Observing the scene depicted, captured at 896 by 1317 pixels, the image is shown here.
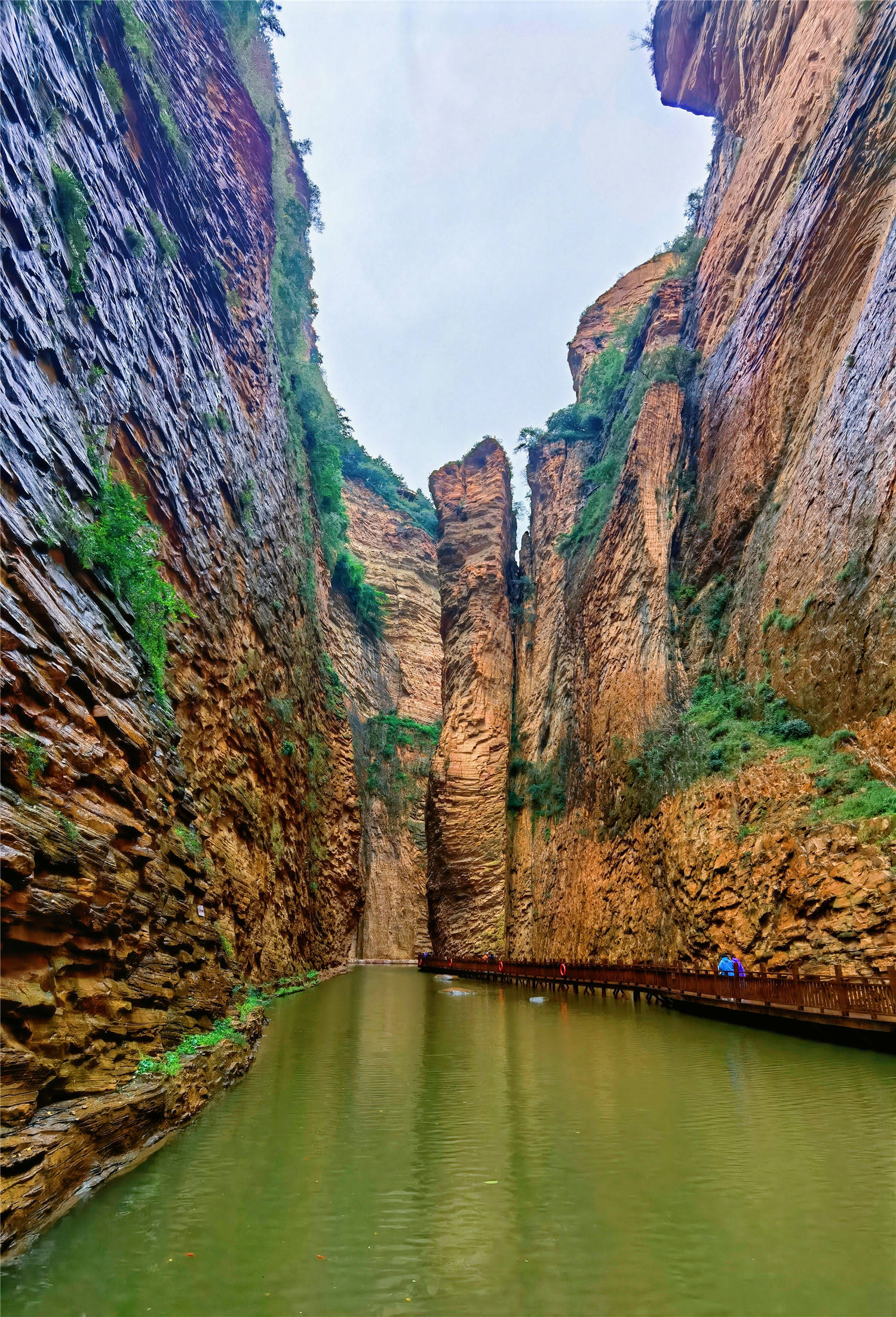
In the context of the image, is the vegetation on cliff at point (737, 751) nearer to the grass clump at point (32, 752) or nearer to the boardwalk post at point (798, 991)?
the boardwalk post at point (798, 991)

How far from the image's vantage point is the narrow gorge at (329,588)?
19.1 ft

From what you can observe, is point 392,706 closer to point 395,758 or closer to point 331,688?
point 395,758

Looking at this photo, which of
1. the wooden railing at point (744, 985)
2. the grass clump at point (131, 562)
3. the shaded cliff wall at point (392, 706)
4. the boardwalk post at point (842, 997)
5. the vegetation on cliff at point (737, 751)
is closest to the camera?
the grass clump at point (131, 562)

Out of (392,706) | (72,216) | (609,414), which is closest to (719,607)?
(609,414)

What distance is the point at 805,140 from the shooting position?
19.1 m

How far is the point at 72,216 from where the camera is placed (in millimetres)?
9016

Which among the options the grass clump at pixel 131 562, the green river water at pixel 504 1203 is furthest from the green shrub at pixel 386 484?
the green river water at pixel 504 1203

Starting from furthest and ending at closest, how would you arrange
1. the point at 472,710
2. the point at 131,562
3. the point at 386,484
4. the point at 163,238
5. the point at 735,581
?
1. the point at 386,484
2. the point at 472,710
3. the point at 735,581
4. the point at 163,238
5. the point at 131,562

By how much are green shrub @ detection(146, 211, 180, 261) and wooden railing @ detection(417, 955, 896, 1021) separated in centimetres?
1660

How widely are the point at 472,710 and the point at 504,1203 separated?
25.9 metres

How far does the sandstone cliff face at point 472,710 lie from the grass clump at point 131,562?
64.4 ft

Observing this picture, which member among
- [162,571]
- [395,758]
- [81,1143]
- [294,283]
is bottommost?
[81,1143]

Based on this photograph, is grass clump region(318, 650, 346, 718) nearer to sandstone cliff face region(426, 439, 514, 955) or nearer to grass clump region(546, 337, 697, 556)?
sandstone cliff face region(426, 439, 514, 955)

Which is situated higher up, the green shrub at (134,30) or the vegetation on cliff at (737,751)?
the green shrub at (134,30)
